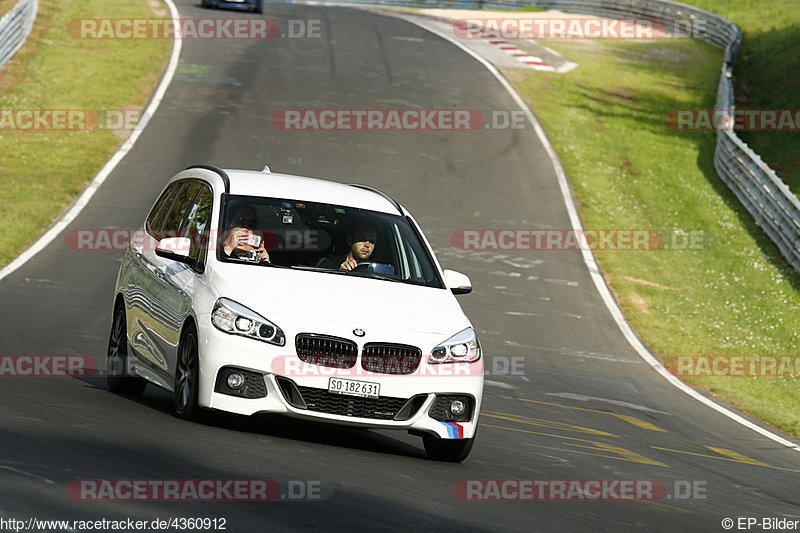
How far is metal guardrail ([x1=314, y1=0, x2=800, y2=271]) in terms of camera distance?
2470cm

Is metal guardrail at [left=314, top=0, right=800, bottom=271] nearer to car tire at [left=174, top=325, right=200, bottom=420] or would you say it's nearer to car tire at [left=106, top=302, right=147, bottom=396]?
car tire at [left=106, top=302, right=147, bottom=396]

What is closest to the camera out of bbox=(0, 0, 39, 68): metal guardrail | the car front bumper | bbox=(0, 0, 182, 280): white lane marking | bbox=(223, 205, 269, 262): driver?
the car front bumper

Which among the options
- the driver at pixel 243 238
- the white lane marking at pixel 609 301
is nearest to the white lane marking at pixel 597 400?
the white lane marking at pixel 609 301

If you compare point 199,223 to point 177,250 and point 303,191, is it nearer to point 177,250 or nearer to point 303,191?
point 177,250

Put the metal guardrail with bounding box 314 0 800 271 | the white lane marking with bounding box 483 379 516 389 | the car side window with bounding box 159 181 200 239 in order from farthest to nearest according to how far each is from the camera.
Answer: the metal guardrail with bounding box 314 0 800 271, the white lane marking with bounding box 483 379 516 389, the car side window with bounding box 159 181 200 239

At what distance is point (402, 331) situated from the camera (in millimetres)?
8727

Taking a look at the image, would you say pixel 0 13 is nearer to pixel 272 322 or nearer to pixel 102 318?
pixel 102 318

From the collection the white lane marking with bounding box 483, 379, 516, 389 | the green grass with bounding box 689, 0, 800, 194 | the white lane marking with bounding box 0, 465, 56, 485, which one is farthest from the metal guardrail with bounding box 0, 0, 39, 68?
the white lane marking with bounding box 0, 465, 56, 485

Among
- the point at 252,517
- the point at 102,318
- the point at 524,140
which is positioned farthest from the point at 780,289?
the point at 252,517

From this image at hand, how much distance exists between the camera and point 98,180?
23.6 m

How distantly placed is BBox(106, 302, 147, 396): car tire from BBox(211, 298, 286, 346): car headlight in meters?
1.99

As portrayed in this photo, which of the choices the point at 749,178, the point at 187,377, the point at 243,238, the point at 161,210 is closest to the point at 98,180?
the point at 161,210

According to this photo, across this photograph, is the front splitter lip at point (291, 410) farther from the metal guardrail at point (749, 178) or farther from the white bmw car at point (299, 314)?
the metal guardrail at point (749, 178)

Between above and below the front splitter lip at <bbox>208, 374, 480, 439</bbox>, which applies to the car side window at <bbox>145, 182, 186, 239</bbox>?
above
